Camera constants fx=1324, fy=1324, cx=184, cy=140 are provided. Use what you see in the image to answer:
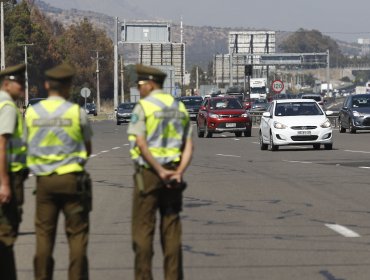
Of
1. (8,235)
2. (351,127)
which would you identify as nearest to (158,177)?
(8,235)

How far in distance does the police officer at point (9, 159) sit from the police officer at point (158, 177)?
2.91ft

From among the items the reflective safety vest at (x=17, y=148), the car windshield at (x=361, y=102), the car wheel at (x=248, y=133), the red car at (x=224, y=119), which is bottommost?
the car wheel at (x=248, y=133)

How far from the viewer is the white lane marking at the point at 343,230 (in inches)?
577

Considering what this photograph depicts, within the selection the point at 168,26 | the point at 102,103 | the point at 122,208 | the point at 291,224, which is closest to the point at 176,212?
the point at 291,224

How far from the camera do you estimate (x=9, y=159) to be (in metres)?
10.1

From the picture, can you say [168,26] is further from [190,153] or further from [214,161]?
[190,153]

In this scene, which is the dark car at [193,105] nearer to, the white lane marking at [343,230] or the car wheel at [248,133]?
the car wheel at [248,133]

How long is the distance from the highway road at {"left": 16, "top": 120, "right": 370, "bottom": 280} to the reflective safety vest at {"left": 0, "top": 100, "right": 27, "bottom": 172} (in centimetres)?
151

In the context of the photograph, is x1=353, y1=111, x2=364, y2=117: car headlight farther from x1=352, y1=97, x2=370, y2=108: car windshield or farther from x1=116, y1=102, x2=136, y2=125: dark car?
x1=116, y1=102, x2=136, y2=125: dark car

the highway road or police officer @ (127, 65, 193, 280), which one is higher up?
police officer @ (127, 65, 193, 280)

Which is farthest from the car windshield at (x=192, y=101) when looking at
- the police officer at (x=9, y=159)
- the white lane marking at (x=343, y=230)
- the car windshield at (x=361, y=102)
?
the police officer at (x=9, y=159)

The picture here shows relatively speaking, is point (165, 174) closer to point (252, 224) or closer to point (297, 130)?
point (252, 224)

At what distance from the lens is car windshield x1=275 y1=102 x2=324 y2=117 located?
37.9 metres

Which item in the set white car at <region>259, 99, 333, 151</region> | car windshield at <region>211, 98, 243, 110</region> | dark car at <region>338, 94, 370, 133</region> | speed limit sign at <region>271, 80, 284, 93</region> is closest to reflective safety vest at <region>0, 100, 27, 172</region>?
white car at <region>259, 99, 333, 151</region>
